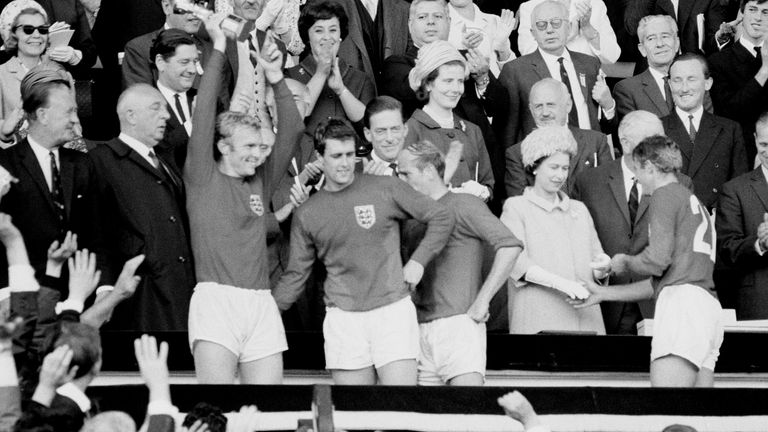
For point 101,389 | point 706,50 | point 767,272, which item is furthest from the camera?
point 706,50

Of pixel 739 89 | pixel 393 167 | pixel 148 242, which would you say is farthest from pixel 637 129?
pixel 148 242

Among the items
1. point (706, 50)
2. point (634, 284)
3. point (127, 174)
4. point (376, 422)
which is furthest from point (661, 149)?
point (706, 50)

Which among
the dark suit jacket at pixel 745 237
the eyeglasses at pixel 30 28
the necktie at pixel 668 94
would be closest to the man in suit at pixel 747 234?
the dark suit jacket at pixel 745 237

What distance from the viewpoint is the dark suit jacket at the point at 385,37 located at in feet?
34.9

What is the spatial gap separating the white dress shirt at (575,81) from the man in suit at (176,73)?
8.75 ft

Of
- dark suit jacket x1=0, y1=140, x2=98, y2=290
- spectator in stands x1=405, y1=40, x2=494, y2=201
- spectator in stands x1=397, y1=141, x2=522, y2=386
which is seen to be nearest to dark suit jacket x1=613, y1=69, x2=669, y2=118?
spectator in stands x1=405, y1=40, x2=494, y2=201

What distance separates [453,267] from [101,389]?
2.14m

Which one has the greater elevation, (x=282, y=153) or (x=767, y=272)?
(x=282, y=153)

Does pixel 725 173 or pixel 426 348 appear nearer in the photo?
pixel 426 348

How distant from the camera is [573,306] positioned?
8.74 metres

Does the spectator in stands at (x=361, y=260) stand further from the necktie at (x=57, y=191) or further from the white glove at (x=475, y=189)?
the necktie at (x=57, y=191)

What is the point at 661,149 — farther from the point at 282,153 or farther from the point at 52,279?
the point at 52,279

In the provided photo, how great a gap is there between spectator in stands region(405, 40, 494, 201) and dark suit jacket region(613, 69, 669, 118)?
1.70 m

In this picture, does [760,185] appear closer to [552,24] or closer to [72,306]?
[552,24]
